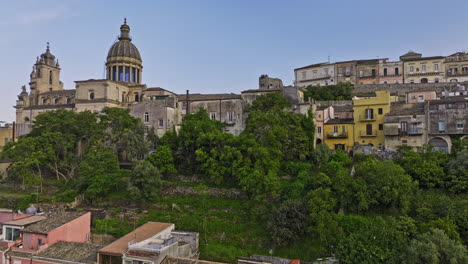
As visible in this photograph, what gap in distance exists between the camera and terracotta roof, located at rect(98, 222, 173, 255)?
19.0 m

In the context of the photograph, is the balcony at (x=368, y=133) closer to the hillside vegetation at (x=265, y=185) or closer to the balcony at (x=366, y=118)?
the balcony at (x=366, y=118)

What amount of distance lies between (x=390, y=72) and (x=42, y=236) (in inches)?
2120

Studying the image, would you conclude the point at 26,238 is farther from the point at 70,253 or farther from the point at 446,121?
the point at 446,121

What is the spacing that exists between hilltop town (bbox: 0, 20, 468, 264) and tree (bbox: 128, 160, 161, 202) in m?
0.11

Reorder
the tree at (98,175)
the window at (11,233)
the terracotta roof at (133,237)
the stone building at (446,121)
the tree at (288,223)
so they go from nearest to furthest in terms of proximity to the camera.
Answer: the terracotta roof at (133,237) < the window at (11,233) < the tree at (288,223) < the tree at (98,175) < the stone building at (446,121)

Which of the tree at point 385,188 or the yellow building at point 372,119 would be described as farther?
the yellow building at point 372,119

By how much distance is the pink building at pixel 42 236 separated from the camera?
20.4 meters

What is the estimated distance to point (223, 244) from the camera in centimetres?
2408

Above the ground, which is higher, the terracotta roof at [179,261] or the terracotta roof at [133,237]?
the terracotta roof at [133,237]

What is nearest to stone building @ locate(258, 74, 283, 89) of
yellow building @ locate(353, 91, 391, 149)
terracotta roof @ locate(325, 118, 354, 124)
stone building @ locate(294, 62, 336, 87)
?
stone building @ locate(294, 62, 336, 87)

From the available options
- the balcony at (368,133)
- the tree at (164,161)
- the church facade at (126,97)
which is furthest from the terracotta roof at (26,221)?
the balcony at (368,133)

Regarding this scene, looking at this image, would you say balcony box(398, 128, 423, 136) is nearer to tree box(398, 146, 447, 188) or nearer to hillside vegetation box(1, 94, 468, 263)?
hillside vegetation box(1, 94, 468, 263)

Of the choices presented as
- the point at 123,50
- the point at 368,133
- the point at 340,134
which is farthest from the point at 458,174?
the point at 123,50

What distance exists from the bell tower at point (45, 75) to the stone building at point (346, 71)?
44820 mm
